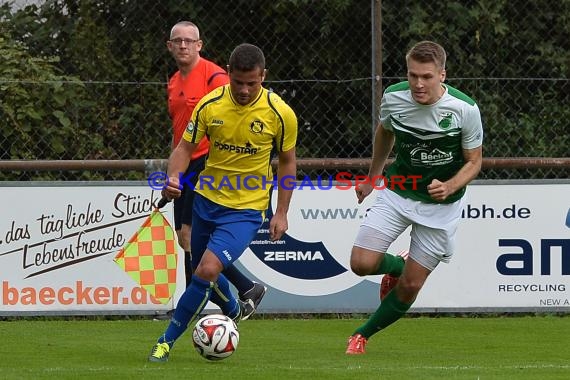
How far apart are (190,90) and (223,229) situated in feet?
6.84

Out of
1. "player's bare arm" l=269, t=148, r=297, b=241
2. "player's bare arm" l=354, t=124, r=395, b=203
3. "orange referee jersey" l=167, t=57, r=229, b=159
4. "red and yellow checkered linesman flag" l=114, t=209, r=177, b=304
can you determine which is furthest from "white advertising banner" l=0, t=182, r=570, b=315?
"player's bare arm" l=269, t=148, r=297, b=241

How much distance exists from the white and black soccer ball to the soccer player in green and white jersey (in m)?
1.04

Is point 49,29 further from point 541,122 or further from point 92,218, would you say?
point 541,122

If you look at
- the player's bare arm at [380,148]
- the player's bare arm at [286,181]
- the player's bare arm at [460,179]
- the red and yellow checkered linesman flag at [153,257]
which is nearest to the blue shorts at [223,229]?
the player's bare arm at [286,181]

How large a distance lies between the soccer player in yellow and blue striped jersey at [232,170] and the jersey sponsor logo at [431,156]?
767 mm

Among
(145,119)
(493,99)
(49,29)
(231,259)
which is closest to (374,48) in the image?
(493,99)

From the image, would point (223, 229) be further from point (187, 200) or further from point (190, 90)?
point (190, 90)

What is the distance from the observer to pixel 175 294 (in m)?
10.7

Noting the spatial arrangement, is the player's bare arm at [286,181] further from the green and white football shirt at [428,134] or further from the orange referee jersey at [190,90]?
the orange referee jersey at [190,90]

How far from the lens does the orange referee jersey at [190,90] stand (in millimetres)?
9555

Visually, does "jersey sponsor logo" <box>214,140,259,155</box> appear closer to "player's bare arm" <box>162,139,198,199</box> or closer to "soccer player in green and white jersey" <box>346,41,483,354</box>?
"player's bare arm" <box>162,139,198,199</box>

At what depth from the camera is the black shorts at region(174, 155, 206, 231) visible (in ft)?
30.9

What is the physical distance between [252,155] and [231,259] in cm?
68

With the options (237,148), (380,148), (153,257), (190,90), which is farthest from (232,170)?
(153,257)
